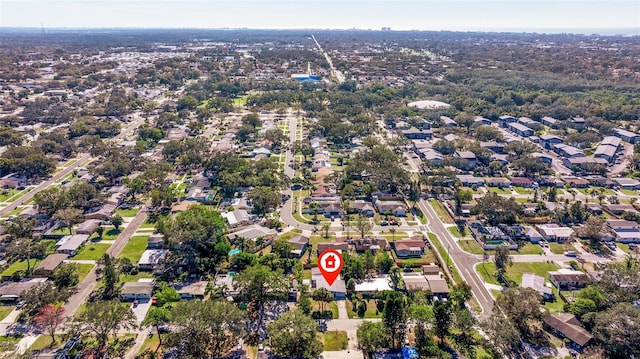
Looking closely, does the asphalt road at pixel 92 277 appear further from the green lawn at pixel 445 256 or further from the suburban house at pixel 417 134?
the suburban house at pixel 417 134

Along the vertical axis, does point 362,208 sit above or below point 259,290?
below

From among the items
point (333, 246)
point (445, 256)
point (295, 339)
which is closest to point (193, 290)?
point (295, 339)

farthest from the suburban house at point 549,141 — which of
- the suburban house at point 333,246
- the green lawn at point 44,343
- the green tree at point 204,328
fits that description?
the green lawn at point 44,343

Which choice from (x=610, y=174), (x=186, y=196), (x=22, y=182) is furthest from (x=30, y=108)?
(x=610, y=174)

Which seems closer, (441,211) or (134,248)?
(134,248)

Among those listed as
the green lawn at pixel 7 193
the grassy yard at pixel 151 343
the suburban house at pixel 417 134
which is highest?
the suburban house at pixel 417 134

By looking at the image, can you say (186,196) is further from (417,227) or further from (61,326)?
(417,227)

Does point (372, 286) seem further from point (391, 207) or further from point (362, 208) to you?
point (391, 207)
